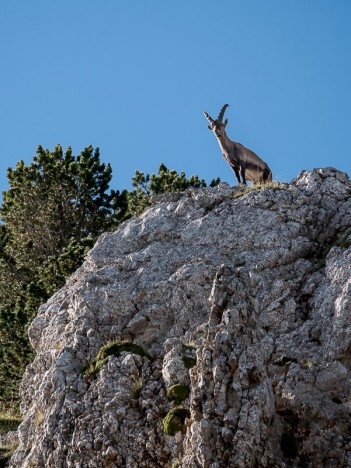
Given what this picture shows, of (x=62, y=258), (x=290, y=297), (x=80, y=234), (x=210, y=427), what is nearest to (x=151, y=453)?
(x=210, y=427)

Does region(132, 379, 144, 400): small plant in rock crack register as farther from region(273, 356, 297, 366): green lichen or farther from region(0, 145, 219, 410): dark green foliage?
region(0, 145, 219, 410): dark green foliage

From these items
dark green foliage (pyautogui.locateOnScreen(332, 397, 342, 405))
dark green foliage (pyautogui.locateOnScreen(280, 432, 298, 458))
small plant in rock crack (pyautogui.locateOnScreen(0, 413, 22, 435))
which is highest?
small plant in rock crack (pyautogui.locateOnScreen(0, 413, 22, 435))

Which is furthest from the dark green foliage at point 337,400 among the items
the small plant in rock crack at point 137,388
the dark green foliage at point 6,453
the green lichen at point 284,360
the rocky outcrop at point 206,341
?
the dark green foliage at point 6,453

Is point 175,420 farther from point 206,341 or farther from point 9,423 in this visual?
point 9,423

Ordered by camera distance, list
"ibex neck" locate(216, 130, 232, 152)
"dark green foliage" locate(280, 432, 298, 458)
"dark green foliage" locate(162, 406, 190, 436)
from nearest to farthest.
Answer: "dark green foliage" locate(280, 432, 298, 458)
"dark green foliage" locate(162, 406, 190, 436)
"ibex neck" locate(216, 130, 232, 152)

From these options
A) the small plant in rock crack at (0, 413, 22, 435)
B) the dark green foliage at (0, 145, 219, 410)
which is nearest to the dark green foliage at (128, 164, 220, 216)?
the dark green foliage at (0, 145, 219, 410)

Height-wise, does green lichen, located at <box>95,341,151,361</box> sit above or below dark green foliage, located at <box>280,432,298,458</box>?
above

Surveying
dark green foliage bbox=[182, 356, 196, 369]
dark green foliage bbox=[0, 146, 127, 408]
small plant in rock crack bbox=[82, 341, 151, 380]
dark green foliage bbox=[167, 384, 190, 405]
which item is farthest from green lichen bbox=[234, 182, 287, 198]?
dark green foliage bbox=[0, 146, 127, 408]

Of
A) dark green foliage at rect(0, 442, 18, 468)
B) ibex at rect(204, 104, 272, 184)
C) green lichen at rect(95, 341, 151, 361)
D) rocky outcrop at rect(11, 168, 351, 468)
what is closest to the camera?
rocky outcrop at rect(11, 168, 351, 468)

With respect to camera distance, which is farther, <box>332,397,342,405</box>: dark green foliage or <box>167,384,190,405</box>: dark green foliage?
<box>167,384,190,405</box>: dark green foliage

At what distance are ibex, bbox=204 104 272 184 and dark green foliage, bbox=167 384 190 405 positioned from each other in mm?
13192

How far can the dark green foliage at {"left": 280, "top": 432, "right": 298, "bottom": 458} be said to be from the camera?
23641 mm

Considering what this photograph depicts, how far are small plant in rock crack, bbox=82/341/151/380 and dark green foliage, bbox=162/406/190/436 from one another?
2.74 m

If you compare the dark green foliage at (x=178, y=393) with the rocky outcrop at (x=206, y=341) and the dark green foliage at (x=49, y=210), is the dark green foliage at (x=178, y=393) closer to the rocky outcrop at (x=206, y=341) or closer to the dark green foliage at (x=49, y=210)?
the rocky outcrop at (x=206, y=341)
